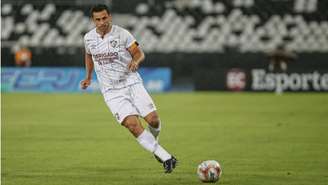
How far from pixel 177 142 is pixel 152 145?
445 centimetres

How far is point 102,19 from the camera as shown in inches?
392

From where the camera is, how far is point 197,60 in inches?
1277

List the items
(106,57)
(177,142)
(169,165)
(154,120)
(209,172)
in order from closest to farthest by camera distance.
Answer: (209,172) → (169,165) → (106,57) → (154,120) → (177,142)

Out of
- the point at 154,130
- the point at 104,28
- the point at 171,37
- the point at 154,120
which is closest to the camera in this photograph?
the point at 104,28

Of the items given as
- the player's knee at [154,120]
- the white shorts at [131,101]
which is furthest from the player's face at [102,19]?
the player's knee at [154,120]

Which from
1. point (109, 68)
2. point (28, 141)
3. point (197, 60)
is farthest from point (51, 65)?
point (109, 68)

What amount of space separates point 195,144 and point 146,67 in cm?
1755

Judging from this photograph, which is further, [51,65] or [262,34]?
[262,34]

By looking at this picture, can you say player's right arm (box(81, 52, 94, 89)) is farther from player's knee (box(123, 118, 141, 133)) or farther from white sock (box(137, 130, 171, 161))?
white sock (box(137, 130, 171, 161))

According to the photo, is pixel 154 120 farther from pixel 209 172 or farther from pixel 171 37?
pixel 171 37

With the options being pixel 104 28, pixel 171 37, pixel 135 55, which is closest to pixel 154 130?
pixel 135 55

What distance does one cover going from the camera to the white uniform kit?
10.2 m

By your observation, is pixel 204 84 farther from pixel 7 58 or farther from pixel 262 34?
pixel 7 58

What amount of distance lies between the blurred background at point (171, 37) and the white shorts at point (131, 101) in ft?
61.5
